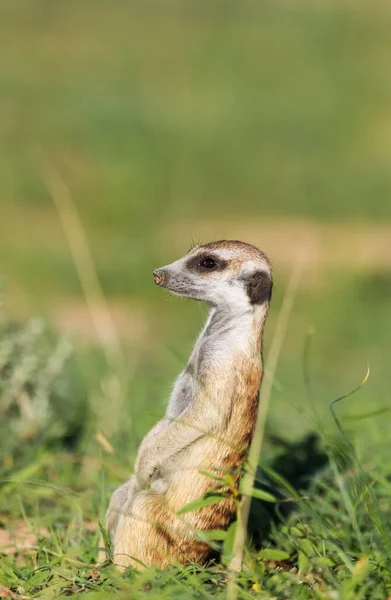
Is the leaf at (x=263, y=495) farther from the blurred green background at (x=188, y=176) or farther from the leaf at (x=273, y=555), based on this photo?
the blurred green background at (x=188, y=176)

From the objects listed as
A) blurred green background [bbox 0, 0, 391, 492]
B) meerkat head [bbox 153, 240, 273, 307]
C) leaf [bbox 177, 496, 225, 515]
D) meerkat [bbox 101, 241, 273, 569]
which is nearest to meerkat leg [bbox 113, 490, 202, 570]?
meerkat [bbox 101, 241, 273, 569]

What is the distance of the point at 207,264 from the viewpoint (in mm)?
3607

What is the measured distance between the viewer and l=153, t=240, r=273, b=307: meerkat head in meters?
3.54

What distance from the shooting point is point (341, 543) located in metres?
3.46

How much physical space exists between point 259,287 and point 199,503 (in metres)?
0.74

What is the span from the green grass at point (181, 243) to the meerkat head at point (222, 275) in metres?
0.27

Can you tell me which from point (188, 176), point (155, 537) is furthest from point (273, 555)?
point (188, 176)

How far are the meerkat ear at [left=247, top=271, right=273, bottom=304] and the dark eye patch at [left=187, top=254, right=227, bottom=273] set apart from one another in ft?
0.38

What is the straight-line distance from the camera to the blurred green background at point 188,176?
7.93 m

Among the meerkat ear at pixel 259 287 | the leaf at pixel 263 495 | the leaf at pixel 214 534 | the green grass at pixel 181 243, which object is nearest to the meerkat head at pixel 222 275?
the meerkat ear at pixel 259 287

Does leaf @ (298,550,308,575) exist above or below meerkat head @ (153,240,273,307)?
below

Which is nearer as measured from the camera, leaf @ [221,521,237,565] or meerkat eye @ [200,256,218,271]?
leaf @ [221,521,237,565]

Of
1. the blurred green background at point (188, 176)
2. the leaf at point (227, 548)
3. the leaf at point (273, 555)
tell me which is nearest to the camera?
the leaf at point (227, 548)

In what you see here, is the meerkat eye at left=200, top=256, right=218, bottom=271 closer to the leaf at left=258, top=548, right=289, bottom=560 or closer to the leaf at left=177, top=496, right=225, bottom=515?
the leaf at left=177, top=496, right=225, bottom=515
